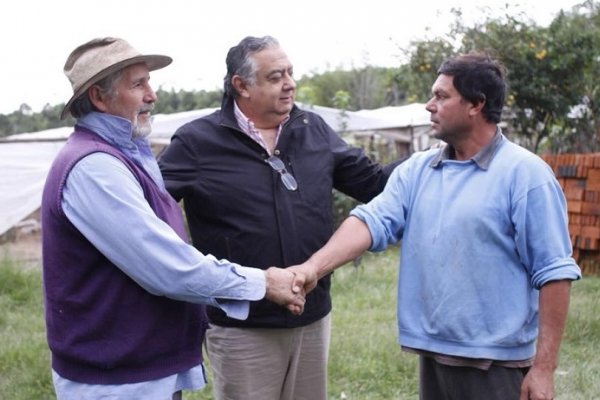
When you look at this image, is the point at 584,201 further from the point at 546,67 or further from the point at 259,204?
the point at 259,204

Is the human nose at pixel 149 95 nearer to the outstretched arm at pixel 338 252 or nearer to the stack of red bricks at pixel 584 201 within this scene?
the outstretched arm at pixel 338 252

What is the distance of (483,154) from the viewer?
2.90 m

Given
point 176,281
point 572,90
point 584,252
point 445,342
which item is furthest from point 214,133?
point 572,90

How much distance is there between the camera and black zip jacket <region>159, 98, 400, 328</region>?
3426 mm

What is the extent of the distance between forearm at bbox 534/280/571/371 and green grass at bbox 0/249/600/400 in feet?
8.40

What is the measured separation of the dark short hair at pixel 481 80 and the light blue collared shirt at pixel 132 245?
3.25ft

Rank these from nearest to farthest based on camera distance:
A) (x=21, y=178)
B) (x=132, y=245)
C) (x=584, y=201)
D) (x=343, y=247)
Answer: (x=132, y=245), (x=343, y=247), (x=584, y=201), (x=21, y=178)

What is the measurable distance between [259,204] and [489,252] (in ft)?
3.34

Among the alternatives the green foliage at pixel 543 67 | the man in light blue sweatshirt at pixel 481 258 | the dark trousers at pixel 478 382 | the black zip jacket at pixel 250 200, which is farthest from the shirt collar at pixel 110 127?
the green foliage at pixel 543 67

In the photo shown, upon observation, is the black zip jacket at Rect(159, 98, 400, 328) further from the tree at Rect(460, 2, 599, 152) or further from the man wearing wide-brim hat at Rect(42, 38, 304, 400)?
the tree at Rect(460, 2, 599, 152)

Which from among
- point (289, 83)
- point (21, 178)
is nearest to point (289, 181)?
point (289, 83)

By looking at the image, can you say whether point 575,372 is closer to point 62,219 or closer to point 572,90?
point 62,219

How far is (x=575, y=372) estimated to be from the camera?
555 centimetres

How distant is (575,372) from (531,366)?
2.95 meters
